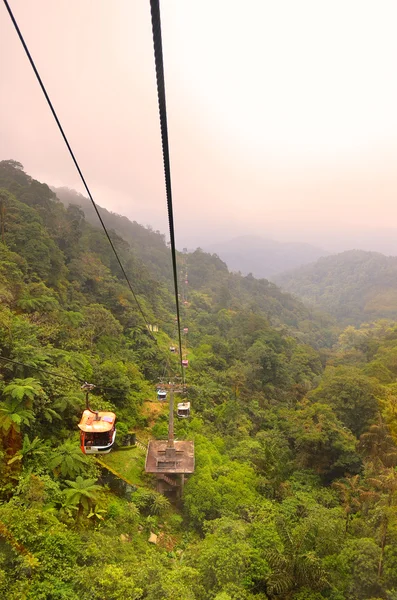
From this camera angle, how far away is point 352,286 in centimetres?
13575

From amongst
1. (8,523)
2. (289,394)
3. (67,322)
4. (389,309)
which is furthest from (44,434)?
(389,309)

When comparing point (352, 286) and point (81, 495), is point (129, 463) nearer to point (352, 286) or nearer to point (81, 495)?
point (81, 495)

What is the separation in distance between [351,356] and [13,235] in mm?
41229

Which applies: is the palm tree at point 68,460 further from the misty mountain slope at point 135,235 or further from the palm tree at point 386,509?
the misty mountain slope at point 135,235

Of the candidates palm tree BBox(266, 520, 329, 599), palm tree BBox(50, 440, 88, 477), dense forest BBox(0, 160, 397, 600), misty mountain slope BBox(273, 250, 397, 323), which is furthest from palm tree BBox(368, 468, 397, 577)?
misty mountain slope BBox(273, 250, 397, 323)

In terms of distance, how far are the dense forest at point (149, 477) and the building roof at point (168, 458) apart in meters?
0.86

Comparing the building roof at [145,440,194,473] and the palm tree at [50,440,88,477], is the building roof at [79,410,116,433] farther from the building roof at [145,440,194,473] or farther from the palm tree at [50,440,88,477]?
the building roof at [145,440,194,473]

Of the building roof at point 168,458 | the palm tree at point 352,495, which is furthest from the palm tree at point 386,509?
the building roof at point 168,458

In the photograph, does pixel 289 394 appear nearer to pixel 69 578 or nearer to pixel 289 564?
pixel 289 564

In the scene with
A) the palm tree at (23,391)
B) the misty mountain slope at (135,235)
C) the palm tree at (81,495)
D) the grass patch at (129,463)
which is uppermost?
the misty mountain slope at (135,235)

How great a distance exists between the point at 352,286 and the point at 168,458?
5425 inches

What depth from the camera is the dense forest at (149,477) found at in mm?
8773

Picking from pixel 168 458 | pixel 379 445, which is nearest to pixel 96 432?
pixel 168 458

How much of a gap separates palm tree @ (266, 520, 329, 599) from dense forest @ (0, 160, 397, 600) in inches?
1.8
